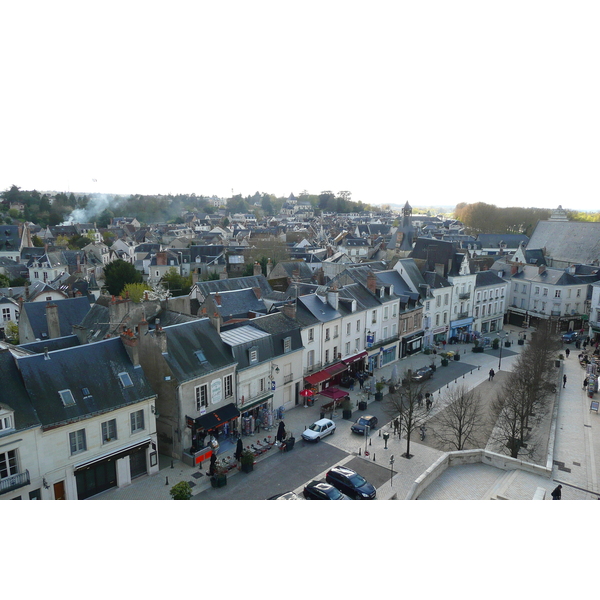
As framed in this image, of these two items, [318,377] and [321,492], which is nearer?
[321,492]

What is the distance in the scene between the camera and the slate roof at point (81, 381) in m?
13.5

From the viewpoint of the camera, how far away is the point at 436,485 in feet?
33.4

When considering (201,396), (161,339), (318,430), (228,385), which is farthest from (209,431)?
(318,430)

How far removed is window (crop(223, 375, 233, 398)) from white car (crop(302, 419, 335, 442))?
3.47 meters

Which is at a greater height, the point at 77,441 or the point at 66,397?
the point at 66,397

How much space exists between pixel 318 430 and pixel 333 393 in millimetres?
3573

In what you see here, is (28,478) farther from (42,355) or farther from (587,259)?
(587,259)

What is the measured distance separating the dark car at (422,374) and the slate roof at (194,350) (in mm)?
11491

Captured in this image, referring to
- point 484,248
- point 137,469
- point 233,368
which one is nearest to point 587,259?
point 484,248

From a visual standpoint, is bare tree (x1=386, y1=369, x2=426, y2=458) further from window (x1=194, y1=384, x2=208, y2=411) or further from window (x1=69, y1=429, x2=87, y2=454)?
window (x1=69, y1=429, x2=87, y2=454)

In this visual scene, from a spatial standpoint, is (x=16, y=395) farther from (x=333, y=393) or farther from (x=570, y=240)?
(x=570, y=240)

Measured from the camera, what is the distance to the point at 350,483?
48.7ft

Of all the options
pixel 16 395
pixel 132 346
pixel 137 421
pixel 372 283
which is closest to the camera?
pixel 16 395

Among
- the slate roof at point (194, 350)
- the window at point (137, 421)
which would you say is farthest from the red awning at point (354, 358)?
the window at point (137, 421)
